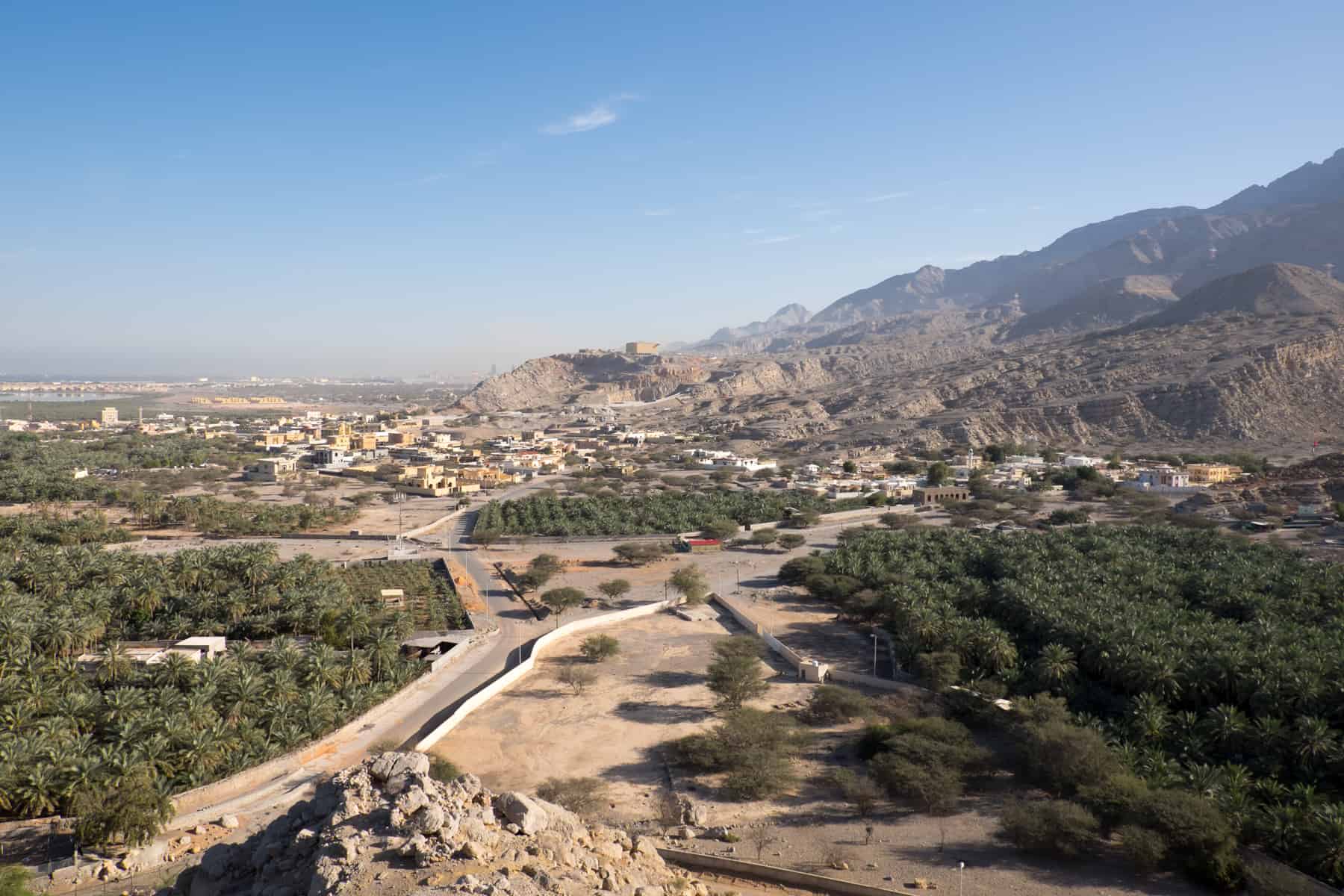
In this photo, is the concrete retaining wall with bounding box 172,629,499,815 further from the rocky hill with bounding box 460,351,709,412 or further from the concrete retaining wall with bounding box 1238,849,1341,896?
the rocky hill with bounding box 460,351,709,412

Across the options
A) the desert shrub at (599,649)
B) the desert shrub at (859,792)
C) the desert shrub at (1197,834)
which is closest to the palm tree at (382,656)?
the desert shrub at (599,649)

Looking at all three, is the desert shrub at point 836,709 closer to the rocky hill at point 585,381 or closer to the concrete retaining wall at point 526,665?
the concrete retaining wall at point 526,665

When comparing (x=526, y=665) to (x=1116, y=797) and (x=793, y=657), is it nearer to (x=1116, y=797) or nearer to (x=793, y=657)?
(x=793, y=657)

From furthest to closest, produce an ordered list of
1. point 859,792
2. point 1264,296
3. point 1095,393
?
point 1264,296, point 1095,393, point 859,792

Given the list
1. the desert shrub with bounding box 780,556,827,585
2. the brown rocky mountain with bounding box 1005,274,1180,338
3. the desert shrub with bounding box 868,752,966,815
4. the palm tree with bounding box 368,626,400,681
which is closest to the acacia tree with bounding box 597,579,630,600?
the desert shrub with bounding box 780,556,827,585

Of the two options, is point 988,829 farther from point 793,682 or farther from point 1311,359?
point 1311,359

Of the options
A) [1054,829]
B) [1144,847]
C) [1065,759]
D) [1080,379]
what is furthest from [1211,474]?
[1054,829]
